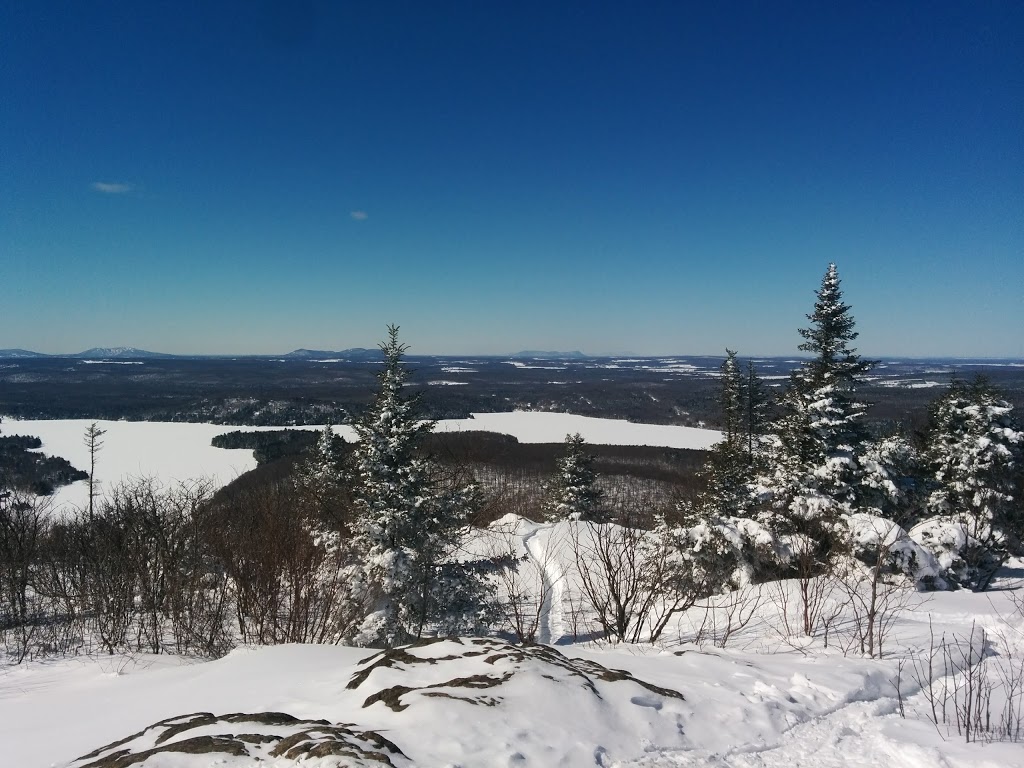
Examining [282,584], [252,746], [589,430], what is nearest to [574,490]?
[282,584]

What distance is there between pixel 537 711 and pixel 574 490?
3282cm

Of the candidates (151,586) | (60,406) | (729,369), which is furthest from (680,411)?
(60,406)

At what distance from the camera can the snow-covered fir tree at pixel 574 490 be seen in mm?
35469

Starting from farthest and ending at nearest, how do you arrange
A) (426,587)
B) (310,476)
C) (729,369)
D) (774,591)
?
1. (729,369)
2. (310,476)
3. (426,587)
4. (774,591)

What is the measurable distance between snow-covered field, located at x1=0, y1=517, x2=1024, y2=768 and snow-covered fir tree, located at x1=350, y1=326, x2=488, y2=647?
611cm

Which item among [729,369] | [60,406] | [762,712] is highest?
[729,369]

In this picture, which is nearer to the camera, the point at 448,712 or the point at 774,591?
the point at 448,712

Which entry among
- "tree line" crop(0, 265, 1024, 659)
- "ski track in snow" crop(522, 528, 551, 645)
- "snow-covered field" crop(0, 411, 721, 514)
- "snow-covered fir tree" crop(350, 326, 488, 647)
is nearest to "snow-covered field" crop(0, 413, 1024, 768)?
"tree line" crop(0, 265, 1024, 659)

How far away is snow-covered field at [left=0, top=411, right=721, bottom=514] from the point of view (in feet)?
237

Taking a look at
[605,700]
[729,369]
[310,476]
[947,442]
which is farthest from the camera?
[729,369]

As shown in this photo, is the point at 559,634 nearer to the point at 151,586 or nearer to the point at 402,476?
the point at 402,476

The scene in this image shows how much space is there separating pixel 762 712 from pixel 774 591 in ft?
29.5

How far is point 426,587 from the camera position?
42.5ft

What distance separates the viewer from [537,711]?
4.04 metres
